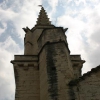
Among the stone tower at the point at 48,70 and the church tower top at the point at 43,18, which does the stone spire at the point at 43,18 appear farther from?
the stone tower at the point at 48,70

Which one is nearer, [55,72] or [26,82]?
[55,72]

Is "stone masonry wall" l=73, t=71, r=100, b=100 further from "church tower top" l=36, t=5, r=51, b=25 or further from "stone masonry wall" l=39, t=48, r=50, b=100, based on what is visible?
"church tower top" l=36, t=5, r=51, b=25

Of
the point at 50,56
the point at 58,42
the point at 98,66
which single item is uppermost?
the point at 58,42

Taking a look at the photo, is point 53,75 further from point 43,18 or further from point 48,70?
point 43,18

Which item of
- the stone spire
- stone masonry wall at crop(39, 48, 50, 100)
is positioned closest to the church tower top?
the stone spire

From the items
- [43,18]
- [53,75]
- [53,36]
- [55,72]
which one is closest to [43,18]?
[43,18]

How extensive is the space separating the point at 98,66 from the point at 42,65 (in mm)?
3239

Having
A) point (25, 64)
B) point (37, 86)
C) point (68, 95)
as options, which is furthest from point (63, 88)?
point (25, 64)

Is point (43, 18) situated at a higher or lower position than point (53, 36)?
higher

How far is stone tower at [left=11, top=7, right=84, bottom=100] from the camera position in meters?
10.4

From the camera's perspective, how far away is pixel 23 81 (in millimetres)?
13125

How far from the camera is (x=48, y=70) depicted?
1111 cm

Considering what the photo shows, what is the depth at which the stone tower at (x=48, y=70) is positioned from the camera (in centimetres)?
1036

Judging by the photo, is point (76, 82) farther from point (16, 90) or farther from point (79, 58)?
point (79, 58)
